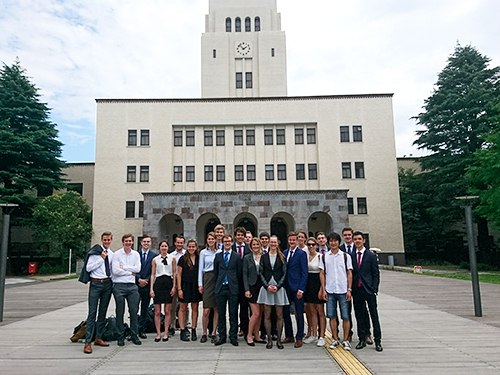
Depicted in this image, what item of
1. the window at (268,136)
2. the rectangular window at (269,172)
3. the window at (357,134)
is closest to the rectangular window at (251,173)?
the rectangular window at (269,172)

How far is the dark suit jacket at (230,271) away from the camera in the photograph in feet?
25.0

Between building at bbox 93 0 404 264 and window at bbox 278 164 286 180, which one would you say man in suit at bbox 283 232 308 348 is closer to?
building at bbox 93 0 404 264

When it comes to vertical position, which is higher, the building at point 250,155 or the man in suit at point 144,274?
the building at point 250,155

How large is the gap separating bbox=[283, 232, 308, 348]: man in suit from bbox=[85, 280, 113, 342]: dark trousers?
3.42m

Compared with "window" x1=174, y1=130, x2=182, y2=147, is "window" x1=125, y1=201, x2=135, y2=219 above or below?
below

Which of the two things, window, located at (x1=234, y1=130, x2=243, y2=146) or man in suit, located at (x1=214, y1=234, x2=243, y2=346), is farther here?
window, located at (x1=234, y1=130, x2=243, y2=146)

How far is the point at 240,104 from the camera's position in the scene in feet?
119

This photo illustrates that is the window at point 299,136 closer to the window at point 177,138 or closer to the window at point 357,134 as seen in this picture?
the window at point 357,134

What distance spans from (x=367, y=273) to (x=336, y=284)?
2.02ft

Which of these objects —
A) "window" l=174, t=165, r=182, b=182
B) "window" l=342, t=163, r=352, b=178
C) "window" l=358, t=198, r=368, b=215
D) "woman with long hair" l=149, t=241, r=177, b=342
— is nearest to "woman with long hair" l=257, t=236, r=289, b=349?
"woman with long hair" l=149, t=241, r=177, b=342

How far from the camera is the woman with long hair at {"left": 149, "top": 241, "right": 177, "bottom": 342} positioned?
8.07 metres

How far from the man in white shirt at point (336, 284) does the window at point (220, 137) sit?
29.3 metres

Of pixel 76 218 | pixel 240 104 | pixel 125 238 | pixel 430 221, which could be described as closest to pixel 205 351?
pixel 125 238

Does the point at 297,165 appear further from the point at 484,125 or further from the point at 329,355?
the point at 329,355
